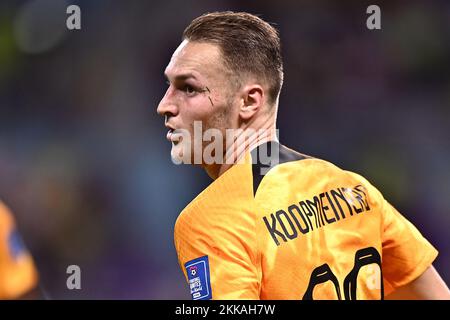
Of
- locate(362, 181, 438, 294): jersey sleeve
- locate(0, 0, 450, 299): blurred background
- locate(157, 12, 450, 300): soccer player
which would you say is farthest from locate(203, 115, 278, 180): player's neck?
locate(0, 0, 450, 299): blurred background

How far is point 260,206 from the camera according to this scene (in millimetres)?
2215

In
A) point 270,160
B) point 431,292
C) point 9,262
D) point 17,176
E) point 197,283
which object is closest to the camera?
point 197,283

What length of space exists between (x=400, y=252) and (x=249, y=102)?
0.80 metres

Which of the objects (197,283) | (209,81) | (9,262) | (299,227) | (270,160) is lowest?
(9,262)

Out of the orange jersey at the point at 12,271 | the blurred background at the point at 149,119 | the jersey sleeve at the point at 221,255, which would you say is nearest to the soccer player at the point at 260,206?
the jersey sleeve at the point at 221,255

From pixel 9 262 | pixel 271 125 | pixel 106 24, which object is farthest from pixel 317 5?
pixel 271 125

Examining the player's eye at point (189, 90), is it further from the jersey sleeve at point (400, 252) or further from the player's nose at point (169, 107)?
the jersey sleeve at point (400, 252)

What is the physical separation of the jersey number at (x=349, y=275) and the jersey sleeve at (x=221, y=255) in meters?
0.19

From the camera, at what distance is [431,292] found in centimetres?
265

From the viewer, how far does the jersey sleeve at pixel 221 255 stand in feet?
6.98

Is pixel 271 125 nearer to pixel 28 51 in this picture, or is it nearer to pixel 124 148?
pixel 124 148

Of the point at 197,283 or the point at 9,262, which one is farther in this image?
the point at 9,262

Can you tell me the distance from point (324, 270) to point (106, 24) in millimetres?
4698

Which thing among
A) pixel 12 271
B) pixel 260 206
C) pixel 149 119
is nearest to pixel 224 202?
pixel 260 206
